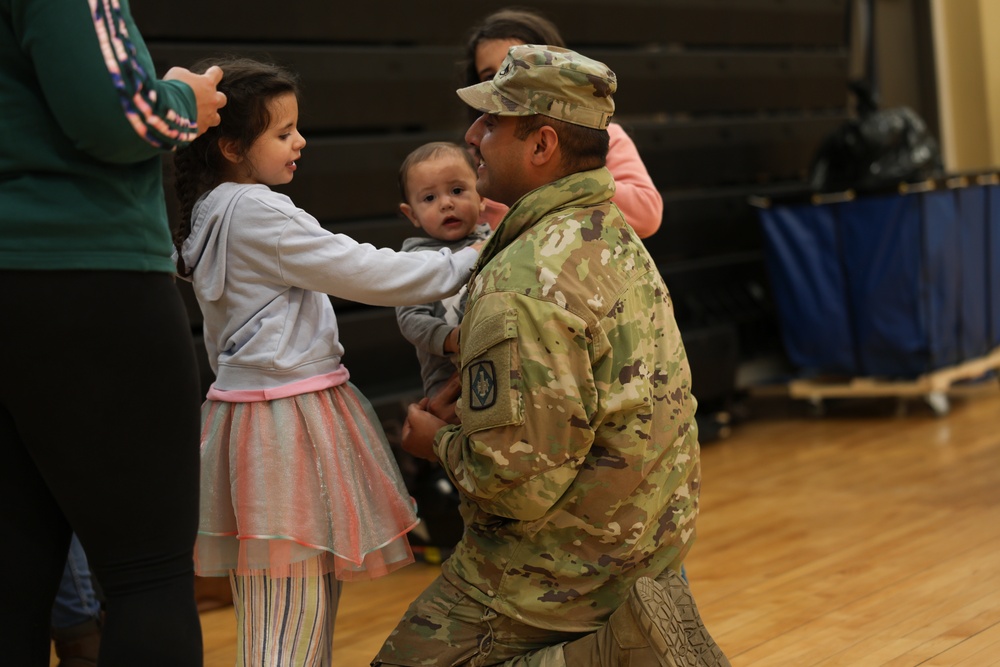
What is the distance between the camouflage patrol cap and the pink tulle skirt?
0.50m

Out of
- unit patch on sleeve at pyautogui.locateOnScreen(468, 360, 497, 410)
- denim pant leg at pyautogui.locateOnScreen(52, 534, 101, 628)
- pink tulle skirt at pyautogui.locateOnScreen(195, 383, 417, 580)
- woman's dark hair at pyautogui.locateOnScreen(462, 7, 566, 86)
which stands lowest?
denim pant leg at pyautogui.locateOnScreen(52, 534, 101, 628)

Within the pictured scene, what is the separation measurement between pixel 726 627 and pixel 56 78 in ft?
5.85

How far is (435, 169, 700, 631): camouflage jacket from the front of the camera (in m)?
1.69

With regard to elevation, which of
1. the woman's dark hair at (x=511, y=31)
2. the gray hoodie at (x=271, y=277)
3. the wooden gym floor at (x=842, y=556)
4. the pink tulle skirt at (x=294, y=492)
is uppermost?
the woman's dark hair at (x=511, y=31)

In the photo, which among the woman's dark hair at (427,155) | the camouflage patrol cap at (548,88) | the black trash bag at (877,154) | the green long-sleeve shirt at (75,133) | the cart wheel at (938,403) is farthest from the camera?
the black trash bag at (877,154)

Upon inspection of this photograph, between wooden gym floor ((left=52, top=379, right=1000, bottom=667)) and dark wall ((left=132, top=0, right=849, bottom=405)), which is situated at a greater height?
dark wall ((left=132, top=0, right=849, bottom=405))

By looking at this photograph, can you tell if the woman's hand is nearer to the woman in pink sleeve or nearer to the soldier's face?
the soldier's face

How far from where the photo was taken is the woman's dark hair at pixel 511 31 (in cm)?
237

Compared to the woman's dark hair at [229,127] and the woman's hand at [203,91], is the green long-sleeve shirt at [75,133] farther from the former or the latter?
the woman's dark hair at [229,127]

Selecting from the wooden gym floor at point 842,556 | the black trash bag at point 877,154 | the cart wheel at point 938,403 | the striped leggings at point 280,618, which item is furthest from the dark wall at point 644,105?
the striped leggings at point 280,618

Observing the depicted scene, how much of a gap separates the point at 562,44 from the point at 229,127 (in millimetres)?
826

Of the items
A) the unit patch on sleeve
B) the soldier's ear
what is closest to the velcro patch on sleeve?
the unit patch on sleeve

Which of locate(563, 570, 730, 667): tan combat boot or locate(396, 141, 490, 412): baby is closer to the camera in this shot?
locate(563, 570, 730, 667): tan combat boot

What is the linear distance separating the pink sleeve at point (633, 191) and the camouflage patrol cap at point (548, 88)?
1.57ft
